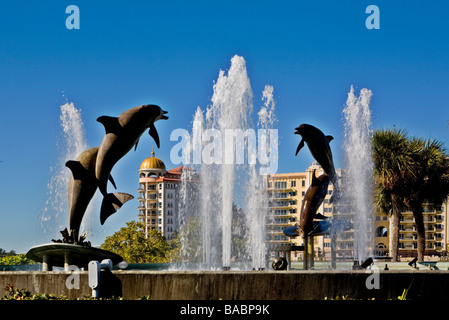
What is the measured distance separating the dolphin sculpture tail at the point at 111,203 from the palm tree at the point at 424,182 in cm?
3658

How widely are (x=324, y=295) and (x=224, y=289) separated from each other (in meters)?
1.84

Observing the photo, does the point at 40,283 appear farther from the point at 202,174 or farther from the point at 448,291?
the point at 202,174

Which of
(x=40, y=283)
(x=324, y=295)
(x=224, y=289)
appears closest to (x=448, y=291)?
(x=324, y=295)

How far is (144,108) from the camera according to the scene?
21.4 meters

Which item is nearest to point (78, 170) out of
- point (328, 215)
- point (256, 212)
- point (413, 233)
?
point (256, 212)

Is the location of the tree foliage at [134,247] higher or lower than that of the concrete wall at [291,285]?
lower

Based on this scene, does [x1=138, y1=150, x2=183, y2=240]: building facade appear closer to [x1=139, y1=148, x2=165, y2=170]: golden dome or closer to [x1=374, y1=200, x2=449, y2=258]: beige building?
[x1=139, y1=148, x2=165, y2=170]: golden dome

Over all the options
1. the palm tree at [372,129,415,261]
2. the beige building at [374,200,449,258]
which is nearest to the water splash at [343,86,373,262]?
the palm tree at [372,129,415,261]

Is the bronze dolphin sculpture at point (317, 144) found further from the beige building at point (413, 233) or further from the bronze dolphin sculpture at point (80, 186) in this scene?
the beige building at point (413, 233)

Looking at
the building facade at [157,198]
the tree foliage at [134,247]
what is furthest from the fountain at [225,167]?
the building facade at [157,198]

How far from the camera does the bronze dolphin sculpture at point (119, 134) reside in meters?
21.0

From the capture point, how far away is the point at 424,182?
184ft

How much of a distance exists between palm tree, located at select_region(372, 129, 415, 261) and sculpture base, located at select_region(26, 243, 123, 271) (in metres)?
36.7
